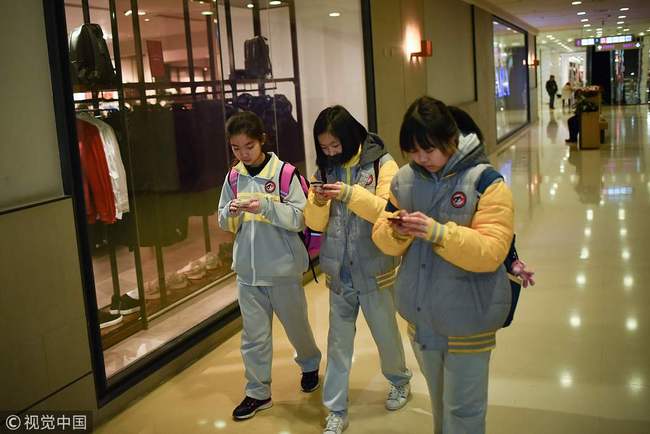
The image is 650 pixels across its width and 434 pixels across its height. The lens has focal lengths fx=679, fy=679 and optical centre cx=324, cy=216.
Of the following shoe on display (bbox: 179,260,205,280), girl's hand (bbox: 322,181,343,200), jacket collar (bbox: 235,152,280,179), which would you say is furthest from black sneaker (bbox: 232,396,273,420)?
shoe on display (bbox: 179,260,205,280)

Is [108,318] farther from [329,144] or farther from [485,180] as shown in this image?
[485,180]

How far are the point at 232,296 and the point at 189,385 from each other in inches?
56.5

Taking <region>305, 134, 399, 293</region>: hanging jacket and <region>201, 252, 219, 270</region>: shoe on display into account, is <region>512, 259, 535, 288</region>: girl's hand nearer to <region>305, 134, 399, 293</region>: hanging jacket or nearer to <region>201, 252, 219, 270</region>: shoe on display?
<region>305, 134, 399, 293</region>: hanging jacket

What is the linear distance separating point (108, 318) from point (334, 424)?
7.16 ft

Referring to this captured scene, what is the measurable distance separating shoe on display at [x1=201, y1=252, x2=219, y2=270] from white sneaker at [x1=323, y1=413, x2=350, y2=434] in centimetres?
271

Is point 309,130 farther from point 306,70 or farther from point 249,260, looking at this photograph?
point 249,260

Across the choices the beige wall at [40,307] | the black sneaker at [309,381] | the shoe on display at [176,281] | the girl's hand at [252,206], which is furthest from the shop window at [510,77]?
the beige wall at [40,307]

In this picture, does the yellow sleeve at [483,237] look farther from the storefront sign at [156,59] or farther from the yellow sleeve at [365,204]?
the storefront sign at [156,59]

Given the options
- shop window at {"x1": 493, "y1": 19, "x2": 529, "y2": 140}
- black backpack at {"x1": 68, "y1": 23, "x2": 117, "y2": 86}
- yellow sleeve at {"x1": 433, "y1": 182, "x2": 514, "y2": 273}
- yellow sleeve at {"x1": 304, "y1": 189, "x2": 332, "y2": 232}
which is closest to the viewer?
yellow sleeve at {"x1": 433, "y1": 182, "x2": 514, "y2": 273}

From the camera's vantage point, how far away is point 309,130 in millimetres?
6219

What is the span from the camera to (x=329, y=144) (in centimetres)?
294

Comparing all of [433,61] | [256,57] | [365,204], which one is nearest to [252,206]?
[365,204]

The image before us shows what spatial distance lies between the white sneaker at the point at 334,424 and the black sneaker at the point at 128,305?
2.15 meters

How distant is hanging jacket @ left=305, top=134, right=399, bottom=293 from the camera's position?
9.75 ft
